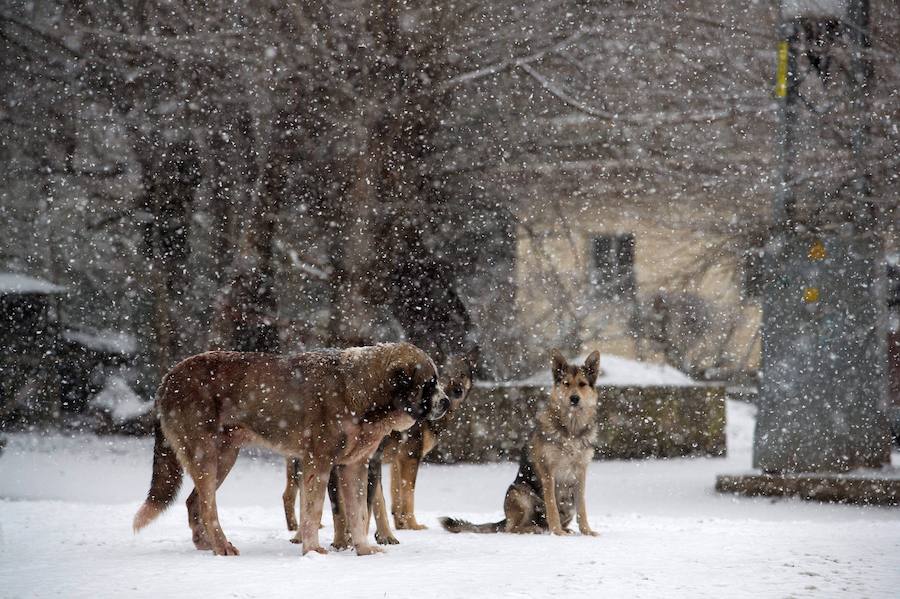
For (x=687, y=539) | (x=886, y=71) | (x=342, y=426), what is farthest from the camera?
(x=886, y=71)

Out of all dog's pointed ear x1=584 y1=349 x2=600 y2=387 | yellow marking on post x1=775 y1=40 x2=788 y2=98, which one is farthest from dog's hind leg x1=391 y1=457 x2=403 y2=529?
yellow marking on post x1=775 y1=40 x2=788 y2=98

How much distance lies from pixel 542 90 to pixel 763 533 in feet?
41.8

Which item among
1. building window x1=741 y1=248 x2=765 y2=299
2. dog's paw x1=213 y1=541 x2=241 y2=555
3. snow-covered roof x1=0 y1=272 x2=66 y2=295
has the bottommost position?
dog's paw x1=213 y1=541 x2=241 y2=555

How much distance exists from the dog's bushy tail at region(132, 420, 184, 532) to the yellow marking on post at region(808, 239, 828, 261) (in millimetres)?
9699

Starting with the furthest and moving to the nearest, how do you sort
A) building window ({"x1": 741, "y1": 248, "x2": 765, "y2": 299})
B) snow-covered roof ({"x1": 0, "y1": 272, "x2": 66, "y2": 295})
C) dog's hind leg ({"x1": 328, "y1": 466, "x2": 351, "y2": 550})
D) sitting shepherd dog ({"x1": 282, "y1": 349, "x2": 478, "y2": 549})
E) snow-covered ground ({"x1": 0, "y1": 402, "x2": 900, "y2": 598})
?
1. snow-covered roof ({"x1": 0, "y1": 272, "x2": 66, "y2": 295})
2. building window ({"x1": 741, "y1": 248, "x2": 765, "y2": 299})
3. sitting shepherd dog ({"x1": 282, "y1": 349, "x2": 478, "y2": 549})
4. dog's hind leg ({"x1": 328, "y1": 466, "x2": 351, "y2": 550})
5. snow-covered ground ({"x1": 0, "y1": 402, "x2": 900, "y2": 598})

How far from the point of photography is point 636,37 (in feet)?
68.6

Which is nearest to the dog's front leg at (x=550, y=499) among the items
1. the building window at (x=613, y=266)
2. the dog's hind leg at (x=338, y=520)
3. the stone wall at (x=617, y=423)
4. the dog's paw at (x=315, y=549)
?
the dog's hind leg at (x=338, y=520)

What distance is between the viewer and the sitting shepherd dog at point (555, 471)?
395 inches

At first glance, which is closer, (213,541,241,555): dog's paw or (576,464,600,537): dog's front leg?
(213,541,241,555): dog's paw

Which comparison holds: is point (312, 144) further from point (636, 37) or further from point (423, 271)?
point (636, 37)

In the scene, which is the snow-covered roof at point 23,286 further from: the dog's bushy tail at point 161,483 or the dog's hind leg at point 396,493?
the dog's bushy tail at point 161,483

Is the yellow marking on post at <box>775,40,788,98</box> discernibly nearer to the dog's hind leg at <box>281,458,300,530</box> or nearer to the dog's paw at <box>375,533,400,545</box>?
the dog's hind leg at <box>281,458,300,530</box>

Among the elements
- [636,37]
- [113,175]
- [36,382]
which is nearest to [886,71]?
[636,37]

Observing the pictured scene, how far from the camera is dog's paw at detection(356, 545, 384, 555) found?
323 inches
